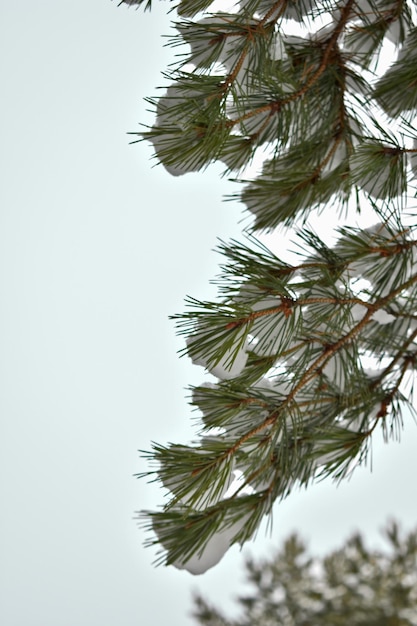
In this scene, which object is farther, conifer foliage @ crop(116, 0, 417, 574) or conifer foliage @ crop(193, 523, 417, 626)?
conifer foliage @ crop(193, 523, 417, 626)

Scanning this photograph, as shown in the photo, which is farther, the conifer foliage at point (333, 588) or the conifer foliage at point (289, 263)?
the conifer foliage at point (333, 588)

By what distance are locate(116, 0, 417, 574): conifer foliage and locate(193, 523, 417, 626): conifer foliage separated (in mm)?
4281

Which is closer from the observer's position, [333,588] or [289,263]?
[289,263]

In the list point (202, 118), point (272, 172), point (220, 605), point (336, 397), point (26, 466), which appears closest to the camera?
point (202, 118)

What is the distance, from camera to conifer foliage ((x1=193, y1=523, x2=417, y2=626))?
5.00m

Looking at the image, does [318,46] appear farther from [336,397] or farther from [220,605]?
[220,605]

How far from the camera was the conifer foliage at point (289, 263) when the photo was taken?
2.41 ft

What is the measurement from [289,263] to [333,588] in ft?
16.7

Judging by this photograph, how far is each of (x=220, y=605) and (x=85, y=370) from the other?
12336 mm

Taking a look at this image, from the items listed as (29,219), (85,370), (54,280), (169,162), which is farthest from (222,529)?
(29,219)

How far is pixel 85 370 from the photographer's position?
18109 mm

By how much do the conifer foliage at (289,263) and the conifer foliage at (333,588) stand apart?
4281 mm

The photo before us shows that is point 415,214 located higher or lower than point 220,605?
lower

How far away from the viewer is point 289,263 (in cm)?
78
